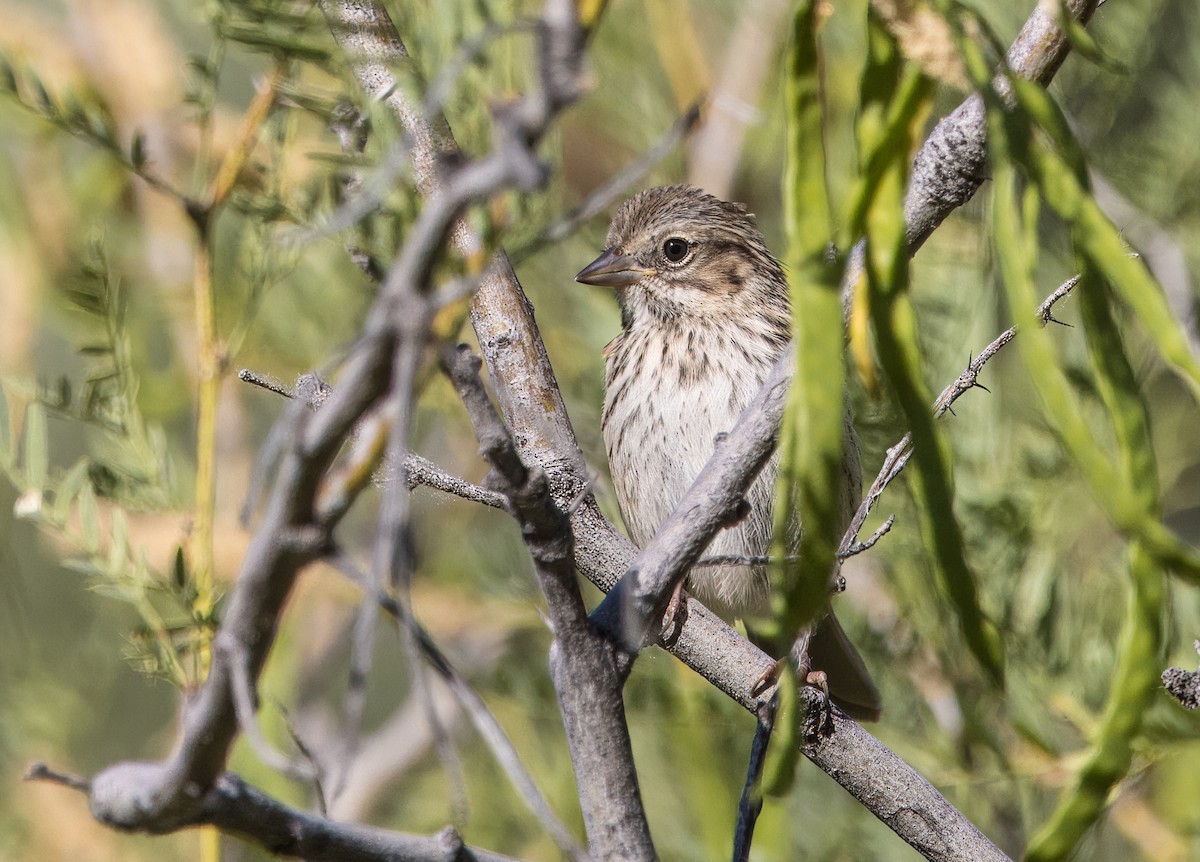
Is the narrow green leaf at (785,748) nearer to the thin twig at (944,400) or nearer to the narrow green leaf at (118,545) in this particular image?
the thin twig at (944,400)

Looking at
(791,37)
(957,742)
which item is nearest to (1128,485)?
(791,37)

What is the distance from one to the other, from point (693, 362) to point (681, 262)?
1.20ft

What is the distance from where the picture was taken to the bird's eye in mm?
3396

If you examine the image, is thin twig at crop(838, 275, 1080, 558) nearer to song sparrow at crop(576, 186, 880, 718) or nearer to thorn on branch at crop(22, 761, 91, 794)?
thorn on branch at crop(22, 761, 91, 794)

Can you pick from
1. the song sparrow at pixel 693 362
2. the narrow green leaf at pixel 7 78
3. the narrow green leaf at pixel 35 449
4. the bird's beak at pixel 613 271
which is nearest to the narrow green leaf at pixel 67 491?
the narrow green leaf at pixel 35 449

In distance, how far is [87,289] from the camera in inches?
80.4

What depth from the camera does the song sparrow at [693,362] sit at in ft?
9.95

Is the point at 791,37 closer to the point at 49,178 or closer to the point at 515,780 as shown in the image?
the point at 515,780

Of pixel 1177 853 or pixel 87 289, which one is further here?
pixel 1177 853

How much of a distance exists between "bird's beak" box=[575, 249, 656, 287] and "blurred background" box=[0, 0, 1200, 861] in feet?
0.54

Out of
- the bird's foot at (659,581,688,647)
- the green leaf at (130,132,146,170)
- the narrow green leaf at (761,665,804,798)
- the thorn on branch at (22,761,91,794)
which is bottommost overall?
the thorn on branch at (22,761,91,794)

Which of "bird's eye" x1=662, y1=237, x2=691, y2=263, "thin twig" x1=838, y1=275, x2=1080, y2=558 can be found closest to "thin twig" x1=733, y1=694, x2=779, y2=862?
"thin twig" x1=838, y1=275, x2=1080, y2=558

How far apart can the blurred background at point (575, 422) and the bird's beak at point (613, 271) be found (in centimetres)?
16

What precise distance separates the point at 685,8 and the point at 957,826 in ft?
8.77
